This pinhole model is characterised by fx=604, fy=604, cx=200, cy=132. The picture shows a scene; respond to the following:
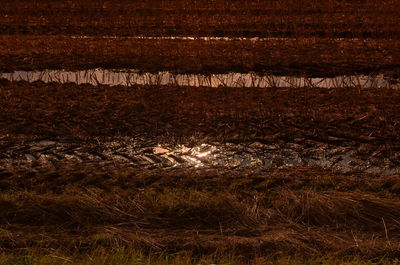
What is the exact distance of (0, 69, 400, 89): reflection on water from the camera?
10281mm

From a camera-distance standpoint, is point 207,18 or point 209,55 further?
point 207,18

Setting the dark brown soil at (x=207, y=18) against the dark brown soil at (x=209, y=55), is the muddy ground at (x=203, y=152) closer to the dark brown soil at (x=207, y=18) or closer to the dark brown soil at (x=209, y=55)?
the dark brown soil at (x=209, y=55)

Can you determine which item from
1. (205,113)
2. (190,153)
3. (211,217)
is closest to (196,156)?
(190,153)

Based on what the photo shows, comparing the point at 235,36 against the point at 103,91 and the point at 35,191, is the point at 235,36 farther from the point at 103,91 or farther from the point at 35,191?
the point at 35,191

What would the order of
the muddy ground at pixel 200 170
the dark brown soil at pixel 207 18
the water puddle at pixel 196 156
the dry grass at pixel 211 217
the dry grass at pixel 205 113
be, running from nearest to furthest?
the dry grass at pixel 211 217 < the muddy ground at pixel 200 170 < the water puddle at pixel 196 156 < the dry grass at pixel 205 113 < the dark brown soil at pixel 207 18

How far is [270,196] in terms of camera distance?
573 centimetres

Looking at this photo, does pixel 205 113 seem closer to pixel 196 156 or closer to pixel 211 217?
pixel 196 156

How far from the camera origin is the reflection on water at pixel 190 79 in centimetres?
1028

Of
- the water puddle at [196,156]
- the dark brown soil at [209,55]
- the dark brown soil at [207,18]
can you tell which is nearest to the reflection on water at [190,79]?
the dark brown soil at [209,55]

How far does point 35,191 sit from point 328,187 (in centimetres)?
292

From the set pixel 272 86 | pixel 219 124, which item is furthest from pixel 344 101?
pixel 219 124

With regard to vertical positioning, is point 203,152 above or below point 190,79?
below

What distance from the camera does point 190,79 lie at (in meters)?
10.6

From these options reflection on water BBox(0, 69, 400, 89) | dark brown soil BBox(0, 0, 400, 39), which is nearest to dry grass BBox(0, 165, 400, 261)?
reflection on water BBox(0, 69, 400, 89)
